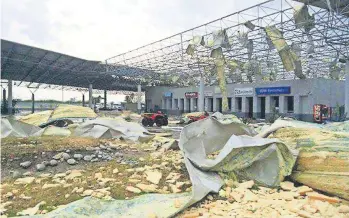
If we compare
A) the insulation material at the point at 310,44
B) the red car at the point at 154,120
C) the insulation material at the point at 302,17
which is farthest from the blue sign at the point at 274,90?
the red car at the point at 154,120

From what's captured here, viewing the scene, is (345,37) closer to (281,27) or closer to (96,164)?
(281,27)

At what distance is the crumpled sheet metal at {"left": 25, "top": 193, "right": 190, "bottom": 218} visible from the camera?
471 cm

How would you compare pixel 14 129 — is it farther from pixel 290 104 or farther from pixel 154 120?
pixel 290 104

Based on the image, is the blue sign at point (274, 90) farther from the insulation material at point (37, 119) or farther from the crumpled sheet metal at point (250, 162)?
the crumpled sheet metal at point (250, 162)

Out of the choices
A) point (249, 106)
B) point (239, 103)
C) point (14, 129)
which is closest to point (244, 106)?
point (249, 106)

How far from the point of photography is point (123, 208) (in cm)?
499

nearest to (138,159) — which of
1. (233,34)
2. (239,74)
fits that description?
(233,34)

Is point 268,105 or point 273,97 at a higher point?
point 273,97

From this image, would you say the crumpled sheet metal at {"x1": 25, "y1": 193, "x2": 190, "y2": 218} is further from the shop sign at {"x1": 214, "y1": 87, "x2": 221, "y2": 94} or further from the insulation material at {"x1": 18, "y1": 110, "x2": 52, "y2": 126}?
the shop sign at {"x1": 214, "y1": 87, "x2": 221, "y2": 94}

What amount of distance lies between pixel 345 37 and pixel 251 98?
15.0 metres

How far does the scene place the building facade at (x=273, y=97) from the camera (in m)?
28.9

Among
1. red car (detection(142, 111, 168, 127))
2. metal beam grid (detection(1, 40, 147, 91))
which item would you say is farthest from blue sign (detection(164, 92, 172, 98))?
red car (detection(142, 111, 168, 127))

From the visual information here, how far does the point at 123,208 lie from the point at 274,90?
2884 centimetres

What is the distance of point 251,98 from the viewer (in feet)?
116
